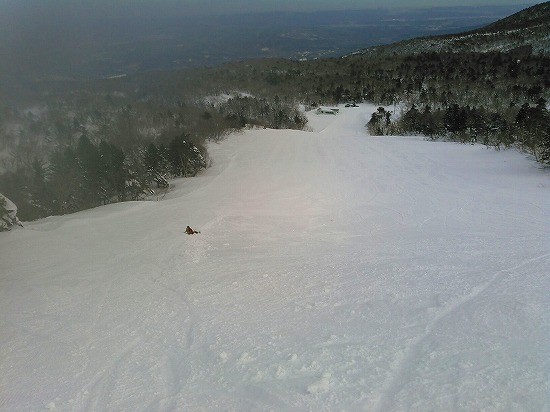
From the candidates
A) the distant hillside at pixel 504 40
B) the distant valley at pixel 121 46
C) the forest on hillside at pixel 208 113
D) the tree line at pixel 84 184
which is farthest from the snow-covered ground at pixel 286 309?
the distant hillside at pixel 504 40

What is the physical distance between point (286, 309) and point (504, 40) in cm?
10555

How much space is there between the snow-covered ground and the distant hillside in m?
86.9

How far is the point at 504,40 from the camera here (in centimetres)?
8844

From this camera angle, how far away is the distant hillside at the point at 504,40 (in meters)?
80.9

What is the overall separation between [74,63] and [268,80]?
48.9 m

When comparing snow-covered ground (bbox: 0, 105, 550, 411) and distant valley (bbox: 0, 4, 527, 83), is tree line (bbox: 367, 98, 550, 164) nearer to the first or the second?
snow-covered ground (bbox: 0, 105, 550, 411)

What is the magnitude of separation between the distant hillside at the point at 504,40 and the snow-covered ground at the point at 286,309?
8695cm

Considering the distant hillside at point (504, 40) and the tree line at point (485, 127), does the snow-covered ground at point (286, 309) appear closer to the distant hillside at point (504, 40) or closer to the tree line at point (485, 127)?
the tree line at point (485, 127)

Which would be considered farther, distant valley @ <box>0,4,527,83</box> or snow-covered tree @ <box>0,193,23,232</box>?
distant valley @ <box>0,4,527,83</box>

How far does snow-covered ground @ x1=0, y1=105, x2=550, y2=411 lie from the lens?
4496mm

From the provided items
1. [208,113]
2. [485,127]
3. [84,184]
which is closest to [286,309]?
[84,184]

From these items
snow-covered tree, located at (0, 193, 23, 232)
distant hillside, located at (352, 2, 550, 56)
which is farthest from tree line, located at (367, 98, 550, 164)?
distant hillside, located at (352, 2, 550, 56)

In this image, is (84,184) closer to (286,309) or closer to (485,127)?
(286,309)

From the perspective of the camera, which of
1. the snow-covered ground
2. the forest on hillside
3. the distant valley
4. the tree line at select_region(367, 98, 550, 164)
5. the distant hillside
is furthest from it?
the distant hillside
